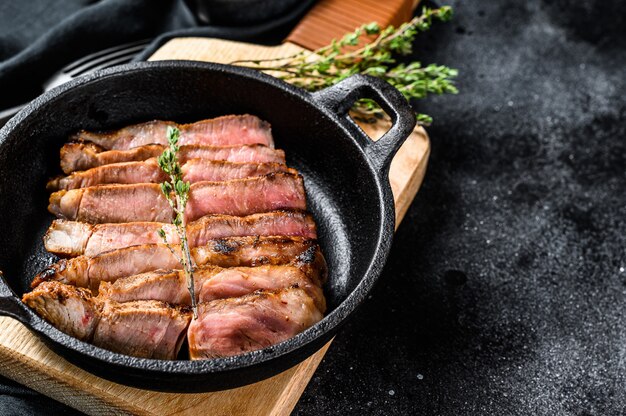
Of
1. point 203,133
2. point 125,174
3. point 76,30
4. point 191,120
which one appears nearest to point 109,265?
point 125,174

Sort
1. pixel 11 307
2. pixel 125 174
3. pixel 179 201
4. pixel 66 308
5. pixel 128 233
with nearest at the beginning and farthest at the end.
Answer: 1. pixel 11 307
2. pixel 66 308
3. pixel 179 201
4. pixel 128 233
5. pixel 125 174

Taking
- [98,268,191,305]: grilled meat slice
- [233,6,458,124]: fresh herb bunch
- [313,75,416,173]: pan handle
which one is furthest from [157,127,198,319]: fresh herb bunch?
[233,6,458,124]: fresh herb bunch

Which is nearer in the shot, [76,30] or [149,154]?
[149,154]

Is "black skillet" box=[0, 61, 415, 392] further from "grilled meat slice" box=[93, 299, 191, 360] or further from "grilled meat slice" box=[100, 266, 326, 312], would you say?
"grilled meat slice" box=[100, 266, 326, 312]

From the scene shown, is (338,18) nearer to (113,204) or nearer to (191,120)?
(191,120)

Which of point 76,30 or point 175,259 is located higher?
point 76,30
